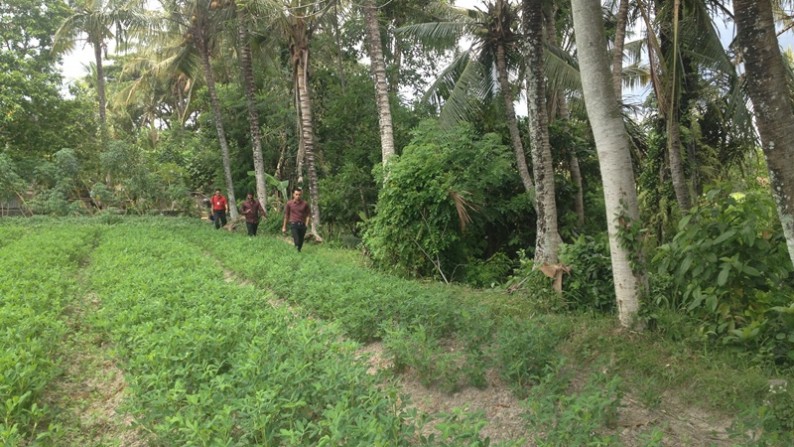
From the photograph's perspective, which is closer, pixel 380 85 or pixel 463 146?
pixel 463 146

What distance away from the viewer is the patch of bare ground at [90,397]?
3.60 m

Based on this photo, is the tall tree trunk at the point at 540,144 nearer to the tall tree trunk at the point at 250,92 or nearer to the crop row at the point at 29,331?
the crop row at the point at 29,331

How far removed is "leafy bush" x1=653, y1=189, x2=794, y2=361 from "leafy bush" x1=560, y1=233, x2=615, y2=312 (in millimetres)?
1438

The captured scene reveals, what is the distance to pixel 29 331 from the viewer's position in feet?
15.7

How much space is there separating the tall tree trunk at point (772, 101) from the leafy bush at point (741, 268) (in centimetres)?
88

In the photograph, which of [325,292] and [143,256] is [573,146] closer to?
[325,292]

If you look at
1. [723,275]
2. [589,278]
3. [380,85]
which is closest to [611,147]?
[723,275]

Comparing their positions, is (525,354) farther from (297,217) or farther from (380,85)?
(380,85)

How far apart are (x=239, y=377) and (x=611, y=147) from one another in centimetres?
386

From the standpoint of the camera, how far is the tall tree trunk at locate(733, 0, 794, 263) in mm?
3252

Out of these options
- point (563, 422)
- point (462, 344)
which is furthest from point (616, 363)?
point (563, 422)

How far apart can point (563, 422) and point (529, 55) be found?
6.12 metres

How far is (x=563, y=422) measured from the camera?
115 inches

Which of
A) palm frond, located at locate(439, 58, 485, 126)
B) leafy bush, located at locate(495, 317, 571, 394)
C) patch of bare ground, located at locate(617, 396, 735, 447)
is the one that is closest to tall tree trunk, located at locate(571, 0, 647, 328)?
leafy bush, located at locate(495, 317, 571, 394)
